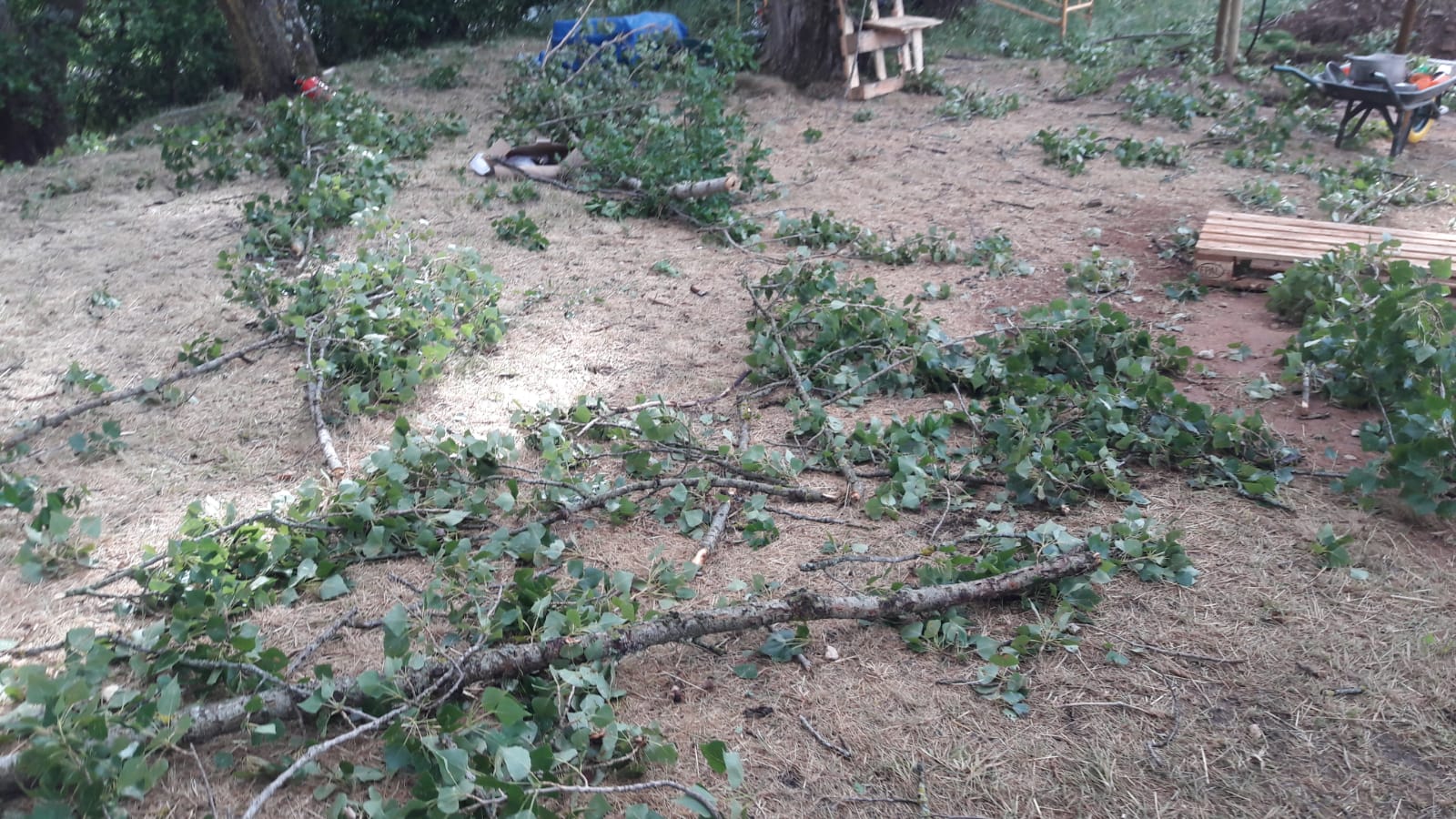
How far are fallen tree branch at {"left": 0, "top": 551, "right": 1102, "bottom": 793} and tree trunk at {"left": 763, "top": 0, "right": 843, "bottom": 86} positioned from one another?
325 inches

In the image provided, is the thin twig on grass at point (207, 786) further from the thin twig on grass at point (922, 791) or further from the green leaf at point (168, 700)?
the thin twig on grass at point (922, 791)

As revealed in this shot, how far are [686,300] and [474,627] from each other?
3.03m

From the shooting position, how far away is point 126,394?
4133 mm

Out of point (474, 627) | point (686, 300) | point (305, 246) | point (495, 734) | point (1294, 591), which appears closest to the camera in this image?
point (495, 734)

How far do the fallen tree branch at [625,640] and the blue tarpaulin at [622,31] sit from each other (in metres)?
7.25

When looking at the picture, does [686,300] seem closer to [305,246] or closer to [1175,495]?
[305,246]

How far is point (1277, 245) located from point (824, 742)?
4.29m

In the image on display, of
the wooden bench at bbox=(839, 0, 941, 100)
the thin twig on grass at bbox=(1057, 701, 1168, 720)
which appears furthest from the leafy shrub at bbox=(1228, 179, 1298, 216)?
the thin twig on grass at bbox=(1057, 701, 1168, 720)

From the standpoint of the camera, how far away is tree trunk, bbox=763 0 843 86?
10.1m

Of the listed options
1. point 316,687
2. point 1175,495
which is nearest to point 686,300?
point 1175,495

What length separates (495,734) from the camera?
226cm

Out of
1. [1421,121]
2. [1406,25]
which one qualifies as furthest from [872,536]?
[1406,25]

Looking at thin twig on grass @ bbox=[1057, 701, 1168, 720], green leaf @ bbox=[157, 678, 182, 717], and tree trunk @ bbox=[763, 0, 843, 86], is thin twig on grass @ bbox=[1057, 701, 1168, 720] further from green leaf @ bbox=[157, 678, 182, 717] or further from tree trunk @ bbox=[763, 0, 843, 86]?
tree trunk @ bbox=[763, 0, 843, 86]

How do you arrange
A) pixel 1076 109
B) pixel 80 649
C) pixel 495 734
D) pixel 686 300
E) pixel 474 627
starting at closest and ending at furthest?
1. pixel 495 734
2. pixel 80 649
3. pixel 474 627
4. pixel 686 300
5. pixel 1076 109
